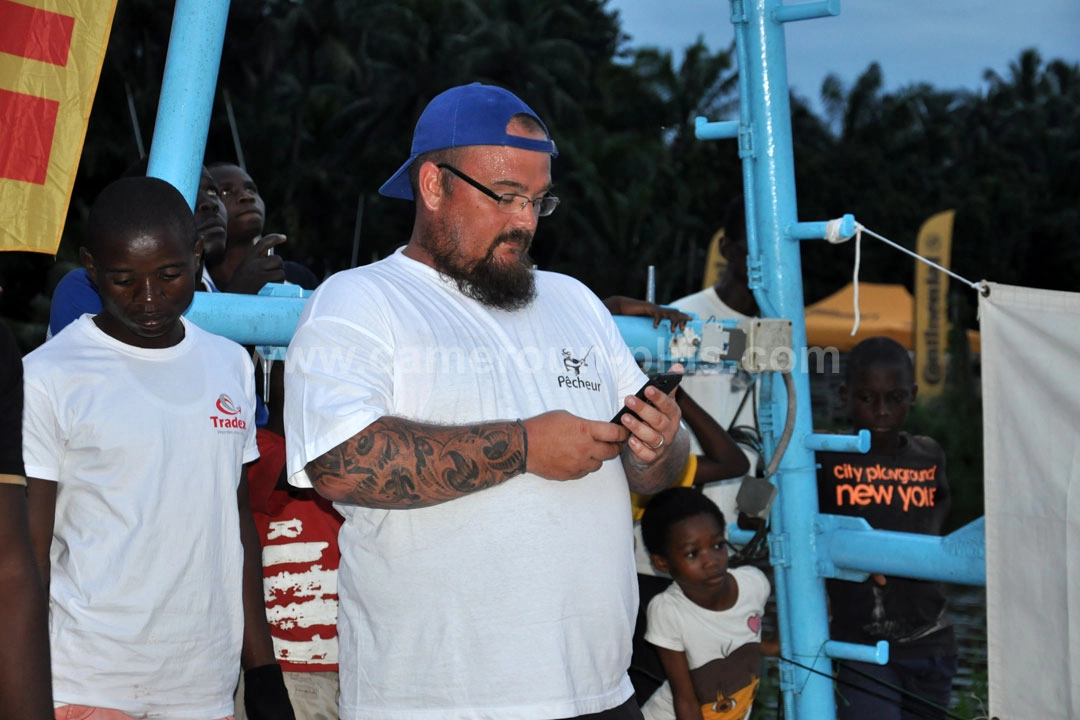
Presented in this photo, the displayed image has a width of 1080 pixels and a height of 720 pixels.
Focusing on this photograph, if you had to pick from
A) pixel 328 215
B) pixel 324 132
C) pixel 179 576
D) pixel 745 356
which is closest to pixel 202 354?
pixel 179 576

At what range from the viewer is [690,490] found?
4.03 metres

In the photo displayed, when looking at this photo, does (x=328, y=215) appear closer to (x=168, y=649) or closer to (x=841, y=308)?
(x=841, y=308)

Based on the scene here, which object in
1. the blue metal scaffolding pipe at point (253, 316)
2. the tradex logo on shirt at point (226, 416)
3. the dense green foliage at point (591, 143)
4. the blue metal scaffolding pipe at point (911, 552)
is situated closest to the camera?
the tradex logo on shirt at point (226, 416)

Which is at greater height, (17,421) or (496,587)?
(17,421)

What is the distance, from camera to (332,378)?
7.38 ft

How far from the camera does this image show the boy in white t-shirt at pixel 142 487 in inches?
96.0

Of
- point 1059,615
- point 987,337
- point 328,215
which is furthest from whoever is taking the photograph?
point 328,215

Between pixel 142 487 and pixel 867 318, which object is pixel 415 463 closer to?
pixel 142 487

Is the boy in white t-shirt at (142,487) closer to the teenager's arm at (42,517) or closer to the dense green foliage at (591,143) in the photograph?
the teenager's arm at (42,517)

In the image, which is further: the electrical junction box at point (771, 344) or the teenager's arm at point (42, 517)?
the electrical junction box at point (771, 344)

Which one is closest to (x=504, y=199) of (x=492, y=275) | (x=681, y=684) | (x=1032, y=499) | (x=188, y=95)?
(x=492, y=275)

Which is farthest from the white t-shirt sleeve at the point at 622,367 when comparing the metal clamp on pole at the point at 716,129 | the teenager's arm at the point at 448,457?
the metal clamp on pole at the point at 716,129

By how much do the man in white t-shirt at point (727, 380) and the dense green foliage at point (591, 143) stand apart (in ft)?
91.9

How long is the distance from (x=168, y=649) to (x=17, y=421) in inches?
33.0
